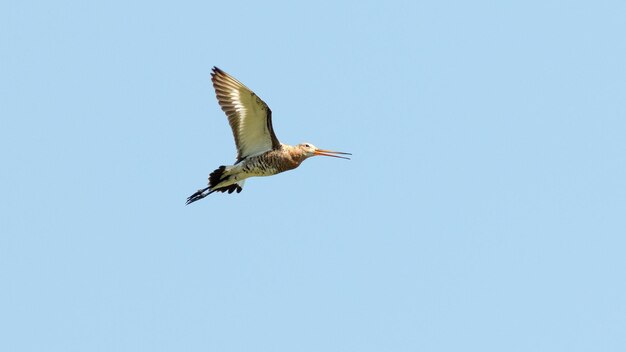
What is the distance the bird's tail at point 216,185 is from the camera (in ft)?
66.1

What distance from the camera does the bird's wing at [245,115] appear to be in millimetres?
19375

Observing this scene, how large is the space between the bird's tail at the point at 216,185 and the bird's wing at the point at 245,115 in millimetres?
414

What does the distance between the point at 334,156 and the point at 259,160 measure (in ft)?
5.24

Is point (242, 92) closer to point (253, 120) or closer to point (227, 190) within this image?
point (253, 120)

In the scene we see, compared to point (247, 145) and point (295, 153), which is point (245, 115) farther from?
point (295, 153)

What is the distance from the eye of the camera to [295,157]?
794 inches

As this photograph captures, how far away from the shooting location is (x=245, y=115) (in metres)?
19.7

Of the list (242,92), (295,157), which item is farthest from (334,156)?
(242,92)

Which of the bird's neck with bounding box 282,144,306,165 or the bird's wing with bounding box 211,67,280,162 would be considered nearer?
the bird's wing with bounding box 211,67,280,162

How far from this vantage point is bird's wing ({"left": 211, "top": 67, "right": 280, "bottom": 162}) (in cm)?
1938

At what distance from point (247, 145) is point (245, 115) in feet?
2.16

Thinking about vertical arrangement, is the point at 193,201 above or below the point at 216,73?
below

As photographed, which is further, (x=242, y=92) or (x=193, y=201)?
(x=193, y=201)

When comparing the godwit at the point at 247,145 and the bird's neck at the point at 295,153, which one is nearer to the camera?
the godwit at the point at 247,145
